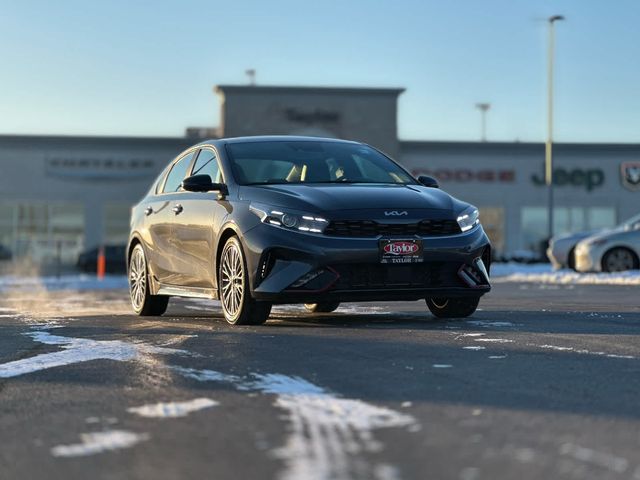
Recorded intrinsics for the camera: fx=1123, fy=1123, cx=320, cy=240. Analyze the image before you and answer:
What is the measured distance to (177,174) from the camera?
34.9ft

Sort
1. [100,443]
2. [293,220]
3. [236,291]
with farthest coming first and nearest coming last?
[236,291] → [293,220] → [100,443]

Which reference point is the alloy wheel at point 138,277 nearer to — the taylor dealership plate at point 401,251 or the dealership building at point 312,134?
the taylor dealership plate at point 401,251

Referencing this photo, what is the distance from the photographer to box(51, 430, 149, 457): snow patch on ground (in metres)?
3.79

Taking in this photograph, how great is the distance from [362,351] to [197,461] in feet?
9.38

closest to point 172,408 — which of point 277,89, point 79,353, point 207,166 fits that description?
point 79,353

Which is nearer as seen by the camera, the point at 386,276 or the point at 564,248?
the point at 386,276

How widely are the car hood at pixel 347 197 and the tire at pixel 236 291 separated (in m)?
0.44

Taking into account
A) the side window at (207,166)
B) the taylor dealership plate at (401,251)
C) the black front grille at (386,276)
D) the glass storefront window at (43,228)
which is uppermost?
the side window at (207,166)

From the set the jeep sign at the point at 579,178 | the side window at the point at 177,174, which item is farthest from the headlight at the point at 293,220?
the jeep sign at the point at 579,178

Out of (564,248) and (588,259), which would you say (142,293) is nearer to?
(588,259)

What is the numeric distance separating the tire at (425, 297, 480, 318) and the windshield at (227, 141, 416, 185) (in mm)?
1063

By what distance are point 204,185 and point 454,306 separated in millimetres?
2260

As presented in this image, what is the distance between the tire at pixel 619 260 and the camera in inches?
824

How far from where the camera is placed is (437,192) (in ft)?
29.4
